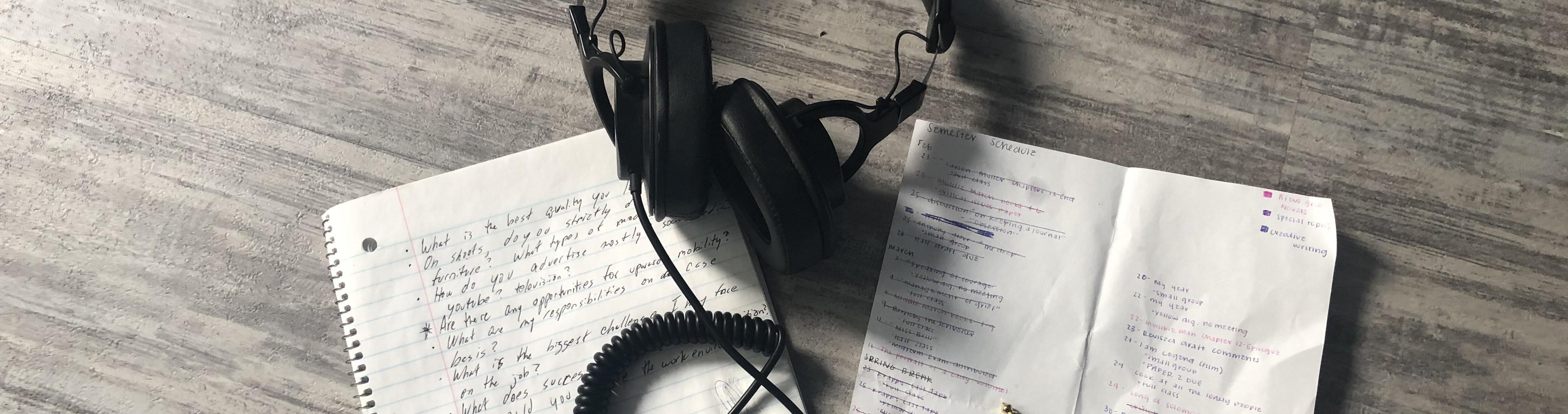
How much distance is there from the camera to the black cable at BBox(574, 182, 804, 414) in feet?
2.26

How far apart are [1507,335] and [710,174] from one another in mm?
694

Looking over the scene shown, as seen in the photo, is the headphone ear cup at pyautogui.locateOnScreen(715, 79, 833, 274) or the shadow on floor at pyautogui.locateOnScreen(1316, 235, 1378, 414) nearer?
the headphone ear cup at pyautogui.locateOnScreen(715, 79, 833, 274)

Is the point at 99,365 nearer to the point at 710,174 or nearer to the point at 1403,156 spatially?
the point at 710,174

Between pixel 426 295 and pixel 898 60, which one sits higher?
pixel 898 60

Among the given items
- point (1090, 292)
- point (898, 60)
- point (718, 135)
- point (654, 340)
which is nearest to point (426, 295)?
point (654, 340)

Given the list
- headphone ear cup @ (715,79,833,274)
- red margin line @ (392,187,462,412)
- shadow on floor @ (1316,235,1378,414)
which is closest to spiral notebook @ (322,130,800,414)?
red margin line @ (392,187,462,412)

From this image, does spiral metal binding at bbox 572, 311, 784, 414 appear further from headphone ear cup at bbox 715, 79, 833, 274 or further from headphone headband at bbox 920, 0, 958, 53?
headphone headband at bbox 920, 0, 958, 53

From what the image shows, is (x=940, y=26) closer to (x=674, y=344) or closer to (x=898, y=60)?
(x=898, y=60)

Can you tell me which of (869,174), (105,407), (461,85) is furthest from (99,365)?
(869,174)

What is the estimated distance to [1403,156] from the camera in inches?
29.3

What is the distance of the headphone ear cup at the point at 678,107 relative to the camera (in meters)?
0.57

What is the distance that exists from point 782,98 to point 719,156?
148 mm

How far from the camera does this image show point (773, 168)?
59 centimetres

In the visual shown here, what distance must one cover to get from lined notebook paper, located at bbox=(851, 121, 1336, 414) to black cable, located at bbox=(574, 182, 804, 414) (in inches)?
3.3
